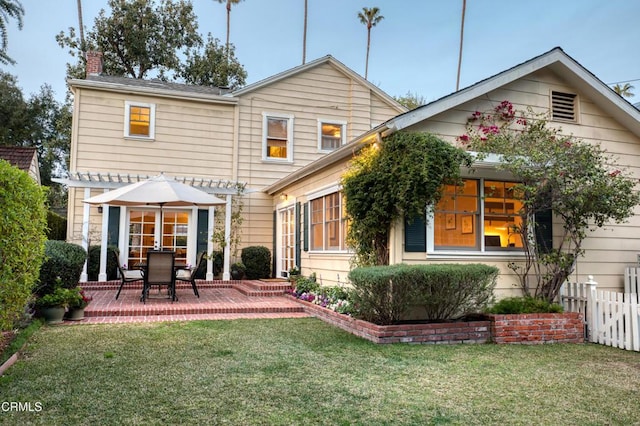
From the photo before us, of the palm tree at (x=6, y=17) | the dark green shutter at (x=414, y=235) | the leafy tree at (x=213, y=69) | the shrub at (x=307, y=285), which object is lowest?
the shrub at (x=307, y=285)

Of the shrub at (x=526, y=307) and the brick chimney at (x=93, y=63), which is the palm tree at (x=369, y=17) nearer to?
the brick chimney at (x=93, y=63)

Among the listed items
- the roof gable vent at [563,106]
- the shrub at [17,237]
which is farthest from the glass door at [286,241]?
the shrub at [17,237]

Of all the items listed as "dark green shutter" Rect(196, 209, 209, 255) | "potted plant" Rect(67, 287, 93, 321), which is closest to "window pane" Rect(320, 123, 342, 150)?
"dark green shutter" Rect(196, 209, 209, 255)

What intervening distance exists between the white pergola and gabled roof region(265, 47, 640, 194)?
16.8 feet

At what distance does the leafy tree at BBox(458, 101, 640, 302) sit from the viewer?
22.1 ft

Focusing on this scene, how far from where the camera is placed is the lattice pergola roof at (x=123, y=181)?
11.9 metres

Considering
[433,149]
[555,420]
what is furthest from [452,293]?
[555,420]

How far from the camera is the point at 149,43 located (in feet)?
75.1

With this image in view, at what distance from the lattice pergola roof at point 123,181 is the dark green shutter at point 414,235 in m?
6.96

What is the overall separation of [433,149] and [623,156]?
4594 mm

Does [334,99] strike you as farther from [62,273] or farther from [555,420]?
[555,420]

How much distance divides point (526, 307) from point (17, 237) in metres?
6.59

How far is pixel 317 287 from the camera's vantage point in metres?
9.48

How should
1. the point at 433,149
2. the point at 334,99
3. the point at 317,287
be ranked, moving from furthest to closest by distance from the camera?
the point at 334,99 < the point at 317,287 < the point at 433,149
